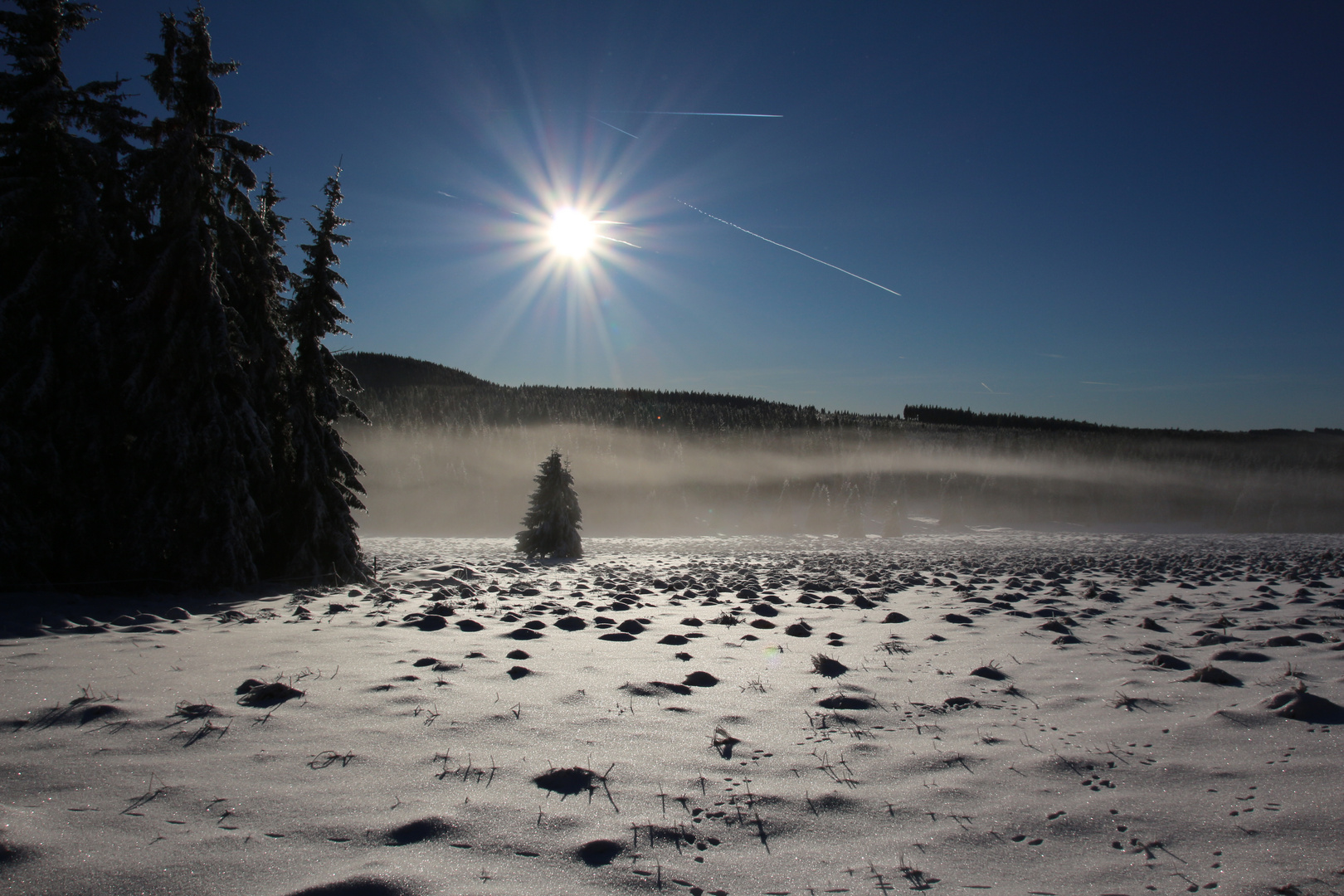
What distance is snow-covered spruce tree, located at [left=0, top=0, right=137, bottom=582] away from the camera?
9188 mm

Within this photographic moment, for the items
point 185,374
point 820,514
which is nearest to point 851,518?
point 820,514

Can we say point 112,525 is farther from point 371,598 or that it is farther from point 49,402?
point 371,598

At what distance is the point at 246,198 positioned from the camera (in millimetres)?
12062

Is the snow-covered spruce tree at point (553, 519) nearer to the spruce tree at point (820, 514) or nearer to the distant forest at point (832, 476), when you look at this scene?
the distant forest at point (832, 476)

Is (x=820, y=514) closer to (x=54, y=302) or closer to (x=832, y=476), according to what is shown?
(x=832, y=476)

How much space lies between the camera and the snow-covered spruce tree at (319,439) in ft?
41.7

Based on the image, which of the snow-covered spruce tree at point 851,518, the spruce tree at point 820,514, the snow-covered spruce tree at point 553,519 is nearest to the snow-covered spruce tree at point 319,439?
the snow-covered spruce tree at point 553,519

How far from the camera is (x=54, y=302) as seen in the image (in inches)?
388

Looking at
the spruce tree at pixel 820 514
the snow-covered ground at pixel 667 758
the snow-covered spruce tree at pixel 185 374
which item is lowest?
the spruce tree at pixel 820 514

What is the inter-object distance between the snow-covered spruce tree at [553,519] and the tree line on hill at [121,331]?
12.7 m

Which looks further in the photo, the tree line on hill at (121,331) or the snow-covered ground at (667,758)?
the tree line on hill at (121,331)

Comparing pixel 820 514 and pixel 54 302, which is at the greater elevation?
pixel 54 302

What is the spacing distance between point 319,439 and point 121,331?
4011 millimetres

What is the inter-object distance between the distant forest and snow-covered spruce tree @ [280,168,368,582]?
42854mm
